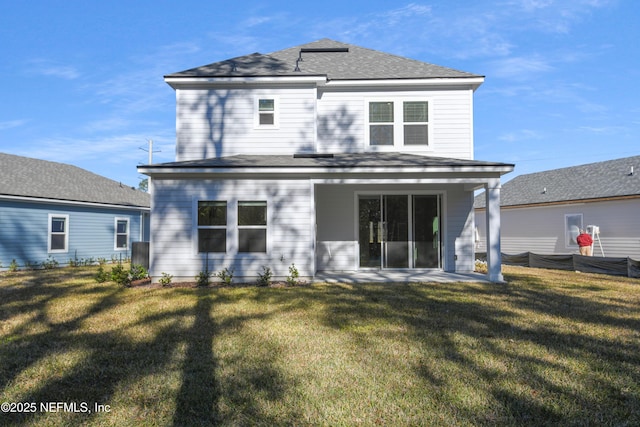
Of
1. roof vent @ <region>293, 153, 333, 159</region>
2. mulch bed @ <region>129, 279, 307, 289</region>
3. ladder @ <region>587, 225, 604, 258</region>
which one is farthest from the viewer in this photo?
ladder @ <region>587, 225, 604, 258</region>

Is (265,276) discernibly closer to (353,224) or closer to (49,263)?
(353,224)

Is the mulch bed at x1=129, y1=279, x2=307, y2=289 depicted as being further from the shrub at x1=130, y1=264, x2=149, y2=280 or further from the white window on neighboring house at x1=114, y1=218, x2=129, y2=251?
the white window on neighboring house at x1=114, y1=218, x2=129, y2=251

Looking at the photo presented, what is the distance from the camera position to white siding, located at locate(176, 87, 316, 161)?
12898mm

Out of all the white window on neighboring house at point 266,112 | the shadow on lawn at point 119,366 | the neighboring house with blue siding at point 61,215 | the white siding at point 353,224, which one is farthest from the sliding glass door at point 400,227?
the neighboring house with blue siding at point 61,215

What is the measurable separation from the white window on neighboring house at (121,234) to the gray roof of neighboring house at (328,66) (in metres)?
11.1

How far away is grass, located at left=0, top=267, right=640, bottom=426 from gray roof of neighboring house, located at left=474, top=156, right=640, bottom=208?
33.6 feet

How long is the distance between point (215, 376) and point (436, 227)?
10.1 m

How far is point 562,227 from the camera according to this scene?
1853cm

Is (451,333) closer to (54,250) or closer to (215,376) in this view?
(215,376)

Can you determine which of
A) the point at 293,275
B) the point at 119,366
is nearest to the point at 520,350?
the point at 119,366

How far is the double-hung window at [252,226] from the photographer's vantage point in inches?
438

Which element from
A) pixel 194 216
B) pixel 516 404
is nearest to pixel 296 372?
pixel 516 404

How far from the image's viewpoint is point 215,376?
165 inches

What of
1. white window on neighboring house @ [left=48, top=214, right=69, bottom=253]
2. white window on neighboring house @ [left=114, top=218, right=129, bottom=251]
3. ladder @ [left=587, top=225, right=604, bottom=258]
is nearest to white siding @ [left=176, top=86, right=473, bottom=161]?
ladder @ [left=587, top=225, right=604, bottom=258]
